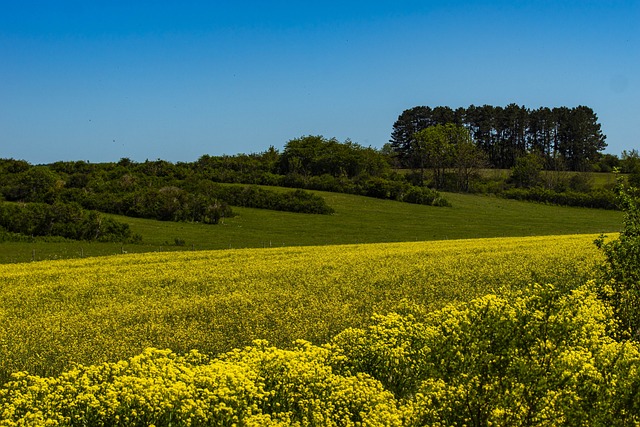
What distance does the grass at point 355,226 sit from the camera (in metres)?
58.9

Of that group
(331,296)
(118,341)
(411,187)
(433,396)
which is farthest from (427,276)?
(411,187)

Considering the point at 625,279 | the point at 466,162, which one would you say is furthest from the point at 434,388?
the point at 466,162

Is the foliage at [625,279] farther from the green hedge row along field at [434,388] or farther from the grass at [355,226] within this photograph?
the grass at [355,226]

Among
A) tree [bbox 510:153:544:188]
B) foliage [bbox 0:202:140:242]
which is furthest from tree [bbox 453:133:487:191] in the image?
foliage [bbox 0:202:140:242]

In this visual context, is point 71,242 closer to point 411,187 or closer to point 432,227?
point 432,227

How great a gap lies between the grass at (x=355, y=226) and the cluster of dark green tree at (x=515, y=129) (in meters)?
70.3

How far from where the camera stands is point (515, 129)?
184250mm

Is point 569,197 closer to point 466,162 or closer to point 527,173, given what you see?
point 527,173

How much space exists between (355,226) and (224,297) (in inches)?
2230

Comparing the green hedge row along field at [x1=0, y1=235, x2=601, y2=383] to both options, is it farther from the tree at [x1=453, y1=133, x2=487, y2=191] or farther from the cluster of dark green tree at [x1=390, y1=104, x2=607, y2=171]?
the cluster of dark green tree at [x1=390, y1=104, x2=607, y2=171]

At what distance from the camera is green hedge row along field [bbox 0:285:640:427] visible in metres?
9.35

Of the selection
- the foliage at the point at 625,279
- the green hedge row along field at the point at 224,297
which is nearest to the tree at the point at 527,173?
the green hedge row along field at the point at 224,297

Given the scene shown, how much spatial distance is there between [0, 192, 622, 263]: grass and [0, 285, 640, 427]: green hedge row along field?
42.3 meters

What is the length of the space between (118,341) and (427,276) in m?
15.4
